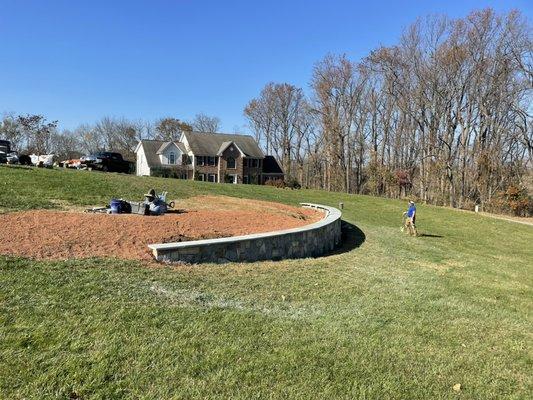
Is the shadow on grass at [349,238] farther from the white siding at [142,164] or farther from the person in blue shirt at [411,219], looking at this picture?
the white siding at [142,164]

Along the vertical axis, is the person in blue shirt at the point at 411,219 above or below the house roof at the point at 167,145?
below

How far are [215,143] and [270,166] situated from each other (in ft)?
24.8

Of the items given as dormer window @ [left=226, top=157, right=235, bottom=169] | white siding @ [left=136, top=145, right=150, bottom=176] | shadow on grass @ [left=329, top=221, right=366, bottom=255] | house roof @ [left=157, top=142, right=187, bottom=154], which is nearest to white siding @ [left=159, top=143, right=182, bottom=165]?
house roof @ [left=157, top=142, right=187, bottom=154]

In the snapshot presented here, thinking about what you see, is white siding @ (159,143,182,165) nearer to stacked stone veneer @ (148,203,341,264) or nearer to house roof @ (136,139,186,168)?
house roof @ (136,139,186,168)

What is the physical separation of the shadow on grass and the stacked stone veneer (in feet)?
1.38

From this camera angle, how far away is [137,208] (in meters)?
9.53

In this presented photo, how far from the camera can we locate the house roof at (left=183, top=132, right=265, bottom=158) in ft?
161

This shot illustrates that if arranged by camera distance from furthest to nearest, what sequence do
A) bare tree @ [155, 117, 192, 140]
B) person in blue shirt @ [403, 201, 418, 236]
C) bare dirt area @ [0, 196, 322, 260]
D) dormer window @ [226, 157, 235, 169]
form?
bare tree @ [155, 117, 192, 140], dormer window @ [226, 157, 235, 169], person in blue shirt @ [403, 201, 418, 236], bare dirt area @ [0, 196, 322, 260]

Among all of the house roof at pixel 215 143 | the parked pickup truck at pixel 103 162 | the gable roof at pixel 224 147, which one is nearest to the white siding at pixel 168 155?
the house roof at pixel 215 143

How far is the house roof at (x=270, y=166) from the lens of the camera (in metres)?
52.3

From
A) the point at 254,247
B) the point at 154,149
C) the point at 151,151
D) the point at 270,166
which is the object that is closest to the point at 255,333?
the point at 254,247

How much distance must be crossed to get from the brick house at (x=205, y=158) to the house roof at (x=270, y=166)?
3.50 ft

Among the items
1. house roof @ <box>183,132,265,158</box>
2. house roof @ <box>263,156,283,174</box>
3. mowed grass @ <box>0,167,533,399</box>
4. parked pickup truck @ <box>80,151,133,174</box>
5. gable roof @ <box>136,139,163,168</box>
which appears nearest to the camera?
mowed grass @ <box>0,167,533,399</box>

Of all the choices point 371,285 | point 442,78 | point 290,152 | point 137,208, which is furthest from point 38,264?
point 290,152
